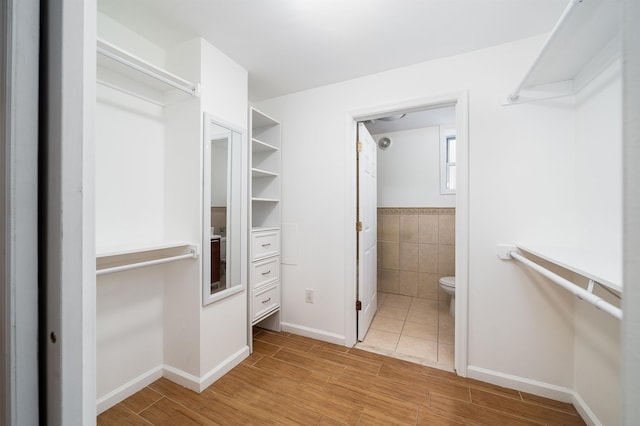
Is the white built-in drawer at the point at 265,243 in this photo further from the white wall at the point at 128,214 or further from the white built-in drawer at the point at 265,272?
the white wall at the point at 128,214

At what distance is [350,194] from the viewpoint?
7.25 feet

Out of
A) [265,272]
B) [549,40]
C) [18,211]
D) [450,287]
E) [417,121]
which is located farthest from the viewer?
[417,121]

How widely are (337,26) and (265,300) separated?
2238 mm

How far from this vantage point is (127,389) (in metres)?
1.59

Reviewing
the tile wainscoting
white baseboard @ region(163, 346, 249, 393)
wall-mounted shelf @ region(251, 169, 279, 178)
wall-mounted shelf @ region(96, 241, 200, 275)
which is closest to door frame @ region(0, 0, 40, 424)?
wall-mounted shelf @ region(96, 241, 200, 275)

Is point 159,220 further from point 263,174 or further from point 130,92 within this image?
point 263,174

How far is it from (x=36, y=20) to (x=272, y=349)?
2325mm

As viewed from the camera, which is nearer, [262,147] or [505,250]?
[505,250]

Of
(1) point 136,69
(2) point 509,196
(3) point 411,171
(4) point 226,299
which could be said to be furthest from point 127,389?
(3) point 411,171

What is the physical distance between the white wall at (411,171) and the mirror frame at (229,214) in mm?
2354

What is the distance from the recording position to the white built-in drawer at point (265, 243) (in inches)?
85.1

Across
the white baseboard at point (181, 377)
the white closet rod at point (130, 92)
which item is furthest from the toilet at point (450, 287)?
the white closet rod at point (130, 92)

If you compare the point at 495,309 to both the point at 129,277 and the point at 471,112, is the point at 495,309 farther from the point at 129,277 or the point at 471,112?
the point at 129,277

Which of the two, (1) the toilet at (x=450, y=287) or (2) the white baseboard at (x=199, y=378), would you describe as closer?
(2) the white baseboard at (x=199, y=378)
